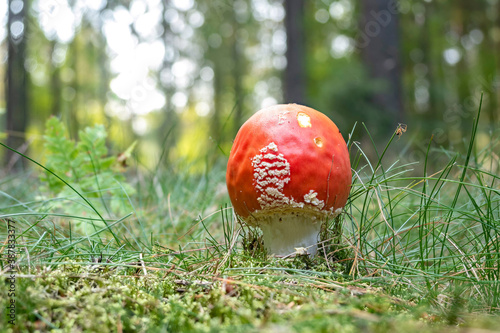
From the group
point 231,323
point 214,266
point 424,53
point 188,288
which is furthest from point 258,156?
point 424,53

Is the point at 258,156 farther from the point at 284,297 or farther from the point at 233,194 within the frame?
the point at 284,297

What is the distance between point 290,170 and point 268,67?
14672 millimetres

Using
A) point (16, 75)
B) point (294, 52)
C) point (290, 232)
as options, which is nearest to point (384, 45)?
point (294, 52)

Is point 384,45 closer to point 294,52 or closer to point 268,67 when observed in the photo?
point 294,52

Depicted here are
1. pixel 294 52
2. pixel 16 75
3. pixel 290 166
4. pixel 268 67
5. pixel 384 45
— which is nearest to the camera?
pixel 290 166

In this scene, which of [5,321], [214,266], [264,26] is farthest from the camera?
[264,26]

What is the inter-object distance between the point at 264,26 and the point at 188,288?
13728 millimetres

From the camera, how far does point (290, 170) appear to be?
5.48 feet

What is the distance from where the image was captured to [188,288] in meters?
1.35

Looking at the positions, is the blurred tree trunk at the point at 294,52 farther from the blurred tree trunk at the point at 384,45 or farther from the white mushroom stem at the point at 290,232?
the white mushroom stem at the point at 290,232

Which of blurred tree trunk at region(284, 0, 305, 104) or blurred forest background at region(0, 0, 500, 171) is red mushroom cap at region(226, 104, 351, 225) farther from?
blurred tree trunk at region(284, 0, 305, 104)

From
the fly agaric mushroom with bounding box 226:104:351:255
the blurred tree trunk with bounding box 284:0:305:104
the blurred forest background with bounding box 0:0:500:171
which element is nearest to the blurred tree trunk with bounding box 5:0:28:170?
the blurred forest background with bounding box 0:0:500:171

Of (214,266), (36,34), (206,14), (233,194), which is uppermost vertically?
(206,14)

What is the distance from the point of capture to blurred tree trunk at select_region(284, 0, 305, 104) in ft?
23.3
